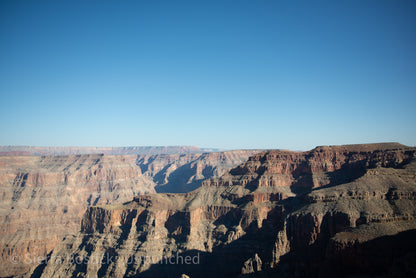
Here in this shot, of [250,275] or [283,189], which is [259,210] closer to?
[283,189]

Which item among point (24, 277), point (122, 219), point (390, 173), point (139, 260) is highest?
point (390, 173)

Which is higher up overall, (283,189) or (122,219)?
(283,189)

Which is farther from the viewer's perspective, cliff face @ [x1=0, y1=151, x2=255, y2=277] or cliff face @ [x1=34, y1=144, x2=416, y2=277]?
cliff face @ [x1=0, y1=151, x2=255, y2=277]

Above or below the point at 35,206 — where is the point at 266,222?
above

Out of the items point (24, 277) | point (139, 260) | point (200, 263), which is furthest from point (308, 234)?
point (24, 277)

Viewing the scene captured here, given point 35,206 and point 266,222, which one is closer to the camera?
point 266,222

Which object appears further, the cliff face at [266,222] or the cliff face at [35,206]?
the cliff face at [35,206]

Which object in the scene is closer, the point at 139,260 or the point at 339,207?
the point at 339,207

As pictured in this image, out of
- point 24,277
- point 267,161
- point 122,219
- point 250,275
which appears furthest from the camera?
point 267,161
